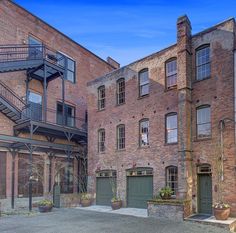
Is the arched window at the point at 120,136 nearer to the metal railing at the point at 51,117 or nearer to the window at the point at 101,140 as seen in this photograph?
the window at the point at 101,140

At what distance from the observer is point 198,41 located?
18.6 meters

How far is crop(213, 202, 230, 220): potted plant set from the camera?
604 inches

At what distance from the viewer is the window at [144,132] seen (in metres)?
21.2

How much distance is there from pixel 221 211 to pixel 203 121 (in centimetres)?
490

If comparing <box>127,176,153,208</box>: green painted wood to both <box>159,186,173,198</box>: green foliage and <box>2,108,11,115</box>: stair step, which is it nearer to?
<box>159,186,173,198</box>: green foliage

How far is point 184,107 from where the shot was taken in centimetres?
1819

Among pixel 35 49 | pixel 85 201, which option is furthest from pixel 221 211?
pixel 35 49

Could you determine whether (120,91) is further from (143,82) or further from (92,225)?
(92,225)

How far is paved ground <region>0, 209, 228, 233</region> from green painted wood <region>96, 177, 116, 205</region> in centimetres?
530

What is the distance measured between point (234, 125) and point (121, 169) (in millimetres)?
8641

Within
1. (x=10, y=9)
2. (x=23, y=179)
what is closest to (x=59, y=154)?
(x=23, y=179)

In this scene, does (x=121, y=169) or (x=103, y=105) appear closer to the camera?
(x=121, y=169)

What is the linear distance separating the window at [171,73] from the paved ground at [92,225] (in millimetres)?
7989

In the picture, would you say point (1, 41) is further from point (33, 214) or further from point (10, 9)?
point (33, 214)
